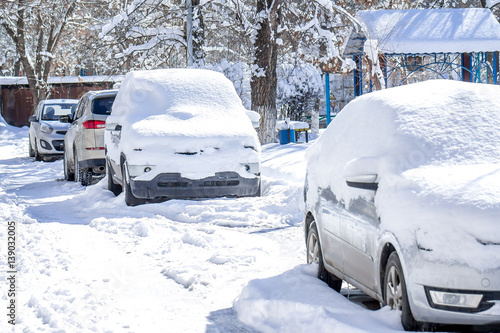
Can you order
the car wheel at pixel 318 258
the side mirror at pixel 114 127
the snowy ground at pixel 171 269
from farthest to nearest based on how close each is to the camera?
1. the side mirror at pixel 114 127
2. the car wheel at pixel 318 258
3. the snowy ground at pixel 171 269

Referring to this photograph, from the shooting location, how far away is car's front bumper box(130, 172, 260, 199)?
11.5 metres

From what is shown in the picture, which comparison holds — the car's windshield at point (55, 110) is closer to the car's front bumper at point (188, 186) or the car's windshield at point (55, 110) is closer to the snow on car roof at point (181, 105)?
the snow on car roof at point (181, 105)

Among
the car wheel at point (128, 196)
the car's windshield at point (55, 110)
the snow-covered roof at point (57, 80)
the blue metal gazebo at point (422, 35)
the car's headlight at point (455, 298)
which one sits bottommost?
the car wheel at point (128, 196)

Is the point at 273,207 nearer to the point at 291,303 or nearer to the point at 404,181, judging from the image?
the point at 291,303

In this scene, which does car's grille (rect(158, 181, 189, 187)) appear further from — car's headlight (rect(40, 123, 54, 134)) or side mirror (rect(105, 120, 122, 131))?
car's headlight (rect(40, 123, 54, 134))

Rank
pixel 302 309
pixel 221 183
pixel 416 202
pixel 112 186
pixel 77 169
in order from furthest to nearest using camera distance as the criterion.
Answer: pixel 77 169
pixel 112 186
pixel 221 183
pixel 302 309
pixel 416 202

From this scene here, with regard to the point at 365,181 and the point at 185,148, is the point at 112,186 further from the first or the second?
the point at 365,181

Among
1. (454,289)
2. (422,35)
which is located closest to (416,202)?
(454,289)

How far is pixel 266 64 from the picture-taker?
21609 mm

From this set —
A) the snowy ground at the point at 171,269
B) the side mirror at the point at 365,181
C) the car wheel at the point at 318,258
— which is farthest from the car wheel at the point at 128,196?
the side mirror at the point at 365,181

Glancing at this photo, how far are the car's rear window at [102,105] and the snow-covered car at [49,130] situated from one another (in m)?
6.54

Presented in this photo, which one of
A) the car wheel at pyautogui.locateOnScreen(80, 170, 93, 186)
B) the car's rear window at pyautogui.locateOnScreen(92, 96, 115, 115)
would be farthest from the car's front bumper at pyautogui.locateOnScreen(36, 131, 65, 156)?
the car's rear window at pyautogui.locateOnScreen(92, 96, 115, 115)

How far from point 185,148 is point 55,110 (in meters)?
12.9

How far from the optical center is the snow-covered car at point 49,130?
2242cm
